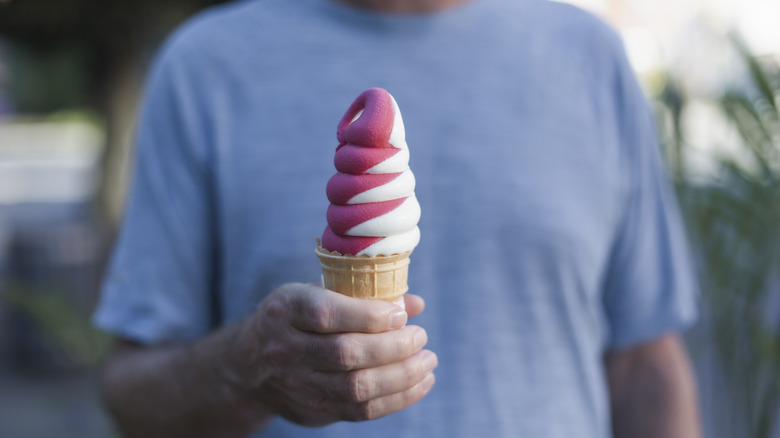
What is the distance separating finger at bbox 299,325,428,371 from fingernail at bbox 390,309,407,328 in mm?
11

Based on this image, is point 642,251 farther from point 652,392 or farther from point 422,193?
point 422,193

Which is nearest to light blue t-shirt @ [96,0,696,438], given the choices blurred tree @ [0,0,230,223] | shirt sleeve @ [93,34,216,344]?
shirt sleeve @ [93,34,216,344]

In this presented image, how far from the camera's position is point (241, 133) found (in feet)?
5.42

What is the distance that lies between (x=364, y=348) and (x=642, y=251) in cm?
110

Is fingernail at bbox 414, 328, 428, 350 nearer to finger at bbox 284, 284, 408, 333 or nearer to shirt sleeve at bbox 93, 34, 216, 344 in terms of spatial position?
finger at bbox 284, 284, 408, 333

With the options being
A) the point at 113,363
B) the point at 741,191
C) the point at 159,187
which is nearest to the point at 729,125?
the point at 741,191

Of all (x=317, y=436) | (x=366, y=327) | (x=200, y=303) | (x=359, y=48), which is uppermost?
(x=359, y=48)

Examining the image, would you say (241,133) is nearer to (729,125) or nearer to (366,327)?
(366,327)

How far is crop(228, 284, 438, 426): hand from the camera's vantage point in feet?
3.44

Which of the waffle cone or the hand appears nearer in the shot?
the hand

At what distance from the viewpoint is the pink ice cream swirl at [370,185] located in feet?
3.94

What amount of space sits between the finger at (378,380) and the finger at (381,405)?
0.07ft

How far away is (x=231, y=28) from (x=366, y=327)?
1004 mm

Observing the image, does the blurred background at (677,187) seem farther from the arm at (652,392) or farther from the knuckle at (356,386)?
the knuckle at (356,386)
